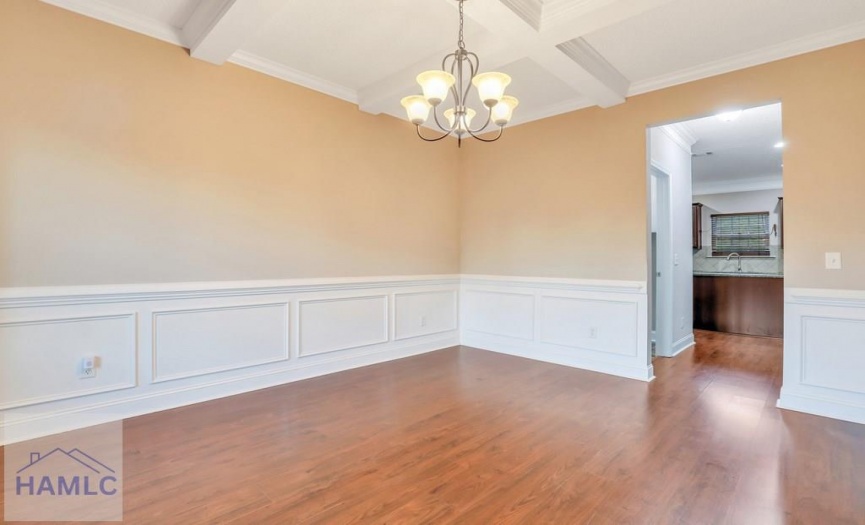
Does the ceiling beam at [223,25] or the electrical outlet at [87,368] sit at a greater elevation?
the ceiling beam at [223,25]

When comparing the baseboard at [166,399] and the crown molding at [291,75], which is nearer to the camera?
the baseboard at [166,399]

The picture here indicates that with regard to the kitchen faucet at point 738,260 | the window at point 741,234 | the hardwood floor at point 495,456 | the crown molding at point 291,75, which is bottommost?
the hardwood floor at point 495,456

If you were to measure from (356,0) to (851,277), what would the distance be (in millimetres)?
3869

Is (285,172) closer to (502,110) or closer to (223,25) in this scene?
(223,25)

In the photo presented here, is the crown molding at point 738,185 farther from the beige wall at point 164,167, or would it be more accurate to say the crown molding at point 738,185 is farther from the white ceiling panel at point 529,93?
the beige wall at point 164,167

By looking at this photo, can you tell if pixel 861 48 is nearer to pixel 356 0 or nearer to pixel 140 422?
pixel 356 0

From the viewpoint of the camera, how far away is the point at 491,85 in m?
2.20

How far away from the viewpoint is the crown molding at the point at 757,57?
9.34 feet

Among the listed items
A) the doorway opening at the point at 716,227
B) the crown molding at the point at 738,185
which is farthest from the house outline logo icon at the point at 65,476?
the crown molding at the point at 738,185

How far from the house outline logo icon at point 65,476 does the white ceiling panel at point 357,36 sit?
2.96 meters

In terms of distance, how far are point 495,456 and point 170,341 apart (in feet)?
8.12

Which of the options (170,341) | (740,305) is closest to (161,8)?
(170,341)

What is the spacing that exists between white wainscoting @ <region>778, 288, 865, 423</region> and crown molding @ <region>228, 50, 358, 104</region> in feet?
13.6

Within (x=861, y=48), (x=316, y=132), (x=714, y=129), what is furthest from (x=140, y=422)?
(x=714, y=129)
